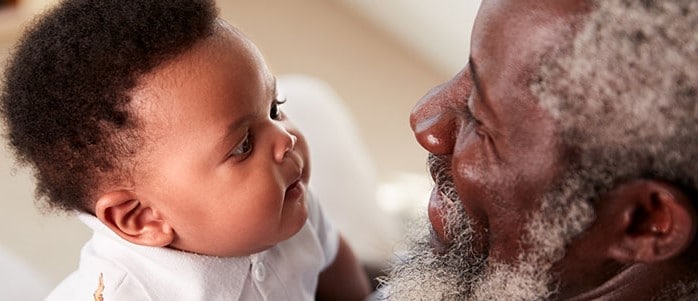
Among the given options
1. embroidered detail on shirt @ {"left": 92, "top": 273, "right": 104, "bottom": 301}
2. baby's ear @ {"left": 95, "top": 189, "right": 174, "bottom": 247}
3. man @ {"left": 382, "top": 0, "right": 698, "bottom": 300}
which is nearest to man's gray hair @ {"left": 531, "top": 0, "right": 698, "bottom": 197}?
man @ {"left": 382, "top": 0, "right": 698, "bottom": 300}

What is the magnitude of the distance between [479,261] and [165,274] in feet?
1.38

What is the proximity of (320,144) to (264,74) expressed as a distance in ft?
1.97

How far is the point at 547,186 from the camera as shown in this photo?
954mm

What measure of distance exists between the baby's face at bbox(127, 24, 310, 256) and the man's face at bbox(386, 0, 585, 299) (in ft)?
0.67

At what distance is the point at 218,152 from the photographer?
1.14m

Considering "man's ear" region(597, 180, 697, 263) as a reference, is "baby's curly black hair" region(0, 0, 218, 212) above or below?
above

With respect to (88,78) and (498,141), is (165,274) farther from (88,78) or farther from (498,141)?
(498,141)

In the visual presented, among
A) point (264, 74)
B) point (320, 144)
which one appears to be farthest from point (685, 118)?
point (320, 144)

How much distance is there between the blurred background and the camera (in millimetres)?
2520

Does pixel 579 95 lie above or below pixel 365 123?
above

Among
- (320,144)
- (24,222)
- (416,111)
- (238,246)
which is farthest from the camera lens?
(24,222)

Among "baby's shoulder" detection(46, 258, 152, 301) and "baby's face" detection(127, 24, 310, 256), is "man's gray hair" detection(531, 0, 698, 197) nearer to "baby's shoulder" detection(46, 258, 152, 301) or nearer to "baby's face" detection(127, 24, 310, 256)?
"baby's face" detection(127, 24, 310, 256)

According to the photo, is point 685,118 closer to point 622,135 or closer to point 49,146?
point 622,135

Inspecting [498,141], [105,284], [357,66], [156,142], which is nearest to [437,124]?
[498,141]
